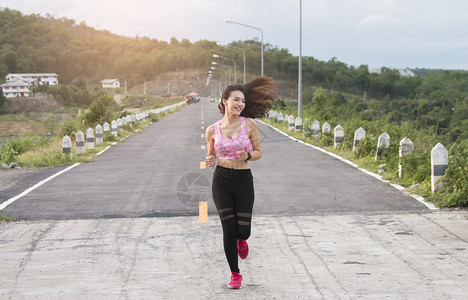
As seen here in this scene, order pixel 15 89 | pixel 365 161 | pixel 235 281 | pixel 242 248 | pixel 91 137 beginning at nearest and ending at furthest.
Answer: pixel 235 281
pixel 242 248
pixel 365 161
pixel 91 137
pixel 15 89

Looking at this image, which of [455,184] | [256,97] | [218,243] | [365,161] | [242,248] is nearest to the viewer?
[242,248]

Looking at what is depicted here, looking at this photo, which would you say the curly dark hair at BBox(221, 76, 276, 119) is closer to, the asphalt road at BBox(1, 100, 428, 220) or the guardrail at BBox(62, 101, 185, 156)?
the asphalt road at BBox(1, 100, 428, 220)

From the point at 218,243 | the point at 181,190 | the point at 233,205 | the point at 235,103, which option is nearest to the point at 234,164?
the point at 233,205

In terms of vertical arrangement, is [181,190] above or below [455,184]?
below

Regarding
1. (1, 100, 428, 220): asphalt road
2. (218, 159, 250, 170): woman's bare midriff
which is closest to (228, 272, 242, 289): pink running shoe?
(218, 159, 250, 170): woman's bare midriff

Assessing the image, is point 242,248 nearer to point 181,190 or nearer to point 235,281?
point 235,281

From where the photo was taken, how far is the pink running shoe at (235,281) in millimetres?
5170

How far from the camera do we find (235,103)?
5.60 meters

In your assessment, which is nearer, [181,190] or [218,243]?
[218,243]

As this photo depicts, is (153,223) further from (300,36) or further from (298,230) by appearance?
(300,36)

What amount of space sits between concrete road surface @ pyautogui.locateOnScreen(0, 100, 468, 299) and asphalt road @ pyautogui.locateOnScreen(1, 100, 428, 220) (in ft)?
0.12

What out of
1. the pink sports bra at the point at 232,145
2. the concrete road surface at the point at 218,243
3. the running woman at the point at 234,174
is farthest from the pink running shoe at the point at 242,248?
the pink sports bra at the point at 232,145

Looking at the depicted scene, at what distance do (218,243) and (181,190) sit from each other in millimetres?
4494

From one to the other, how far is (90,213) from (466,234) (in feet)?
17.7
